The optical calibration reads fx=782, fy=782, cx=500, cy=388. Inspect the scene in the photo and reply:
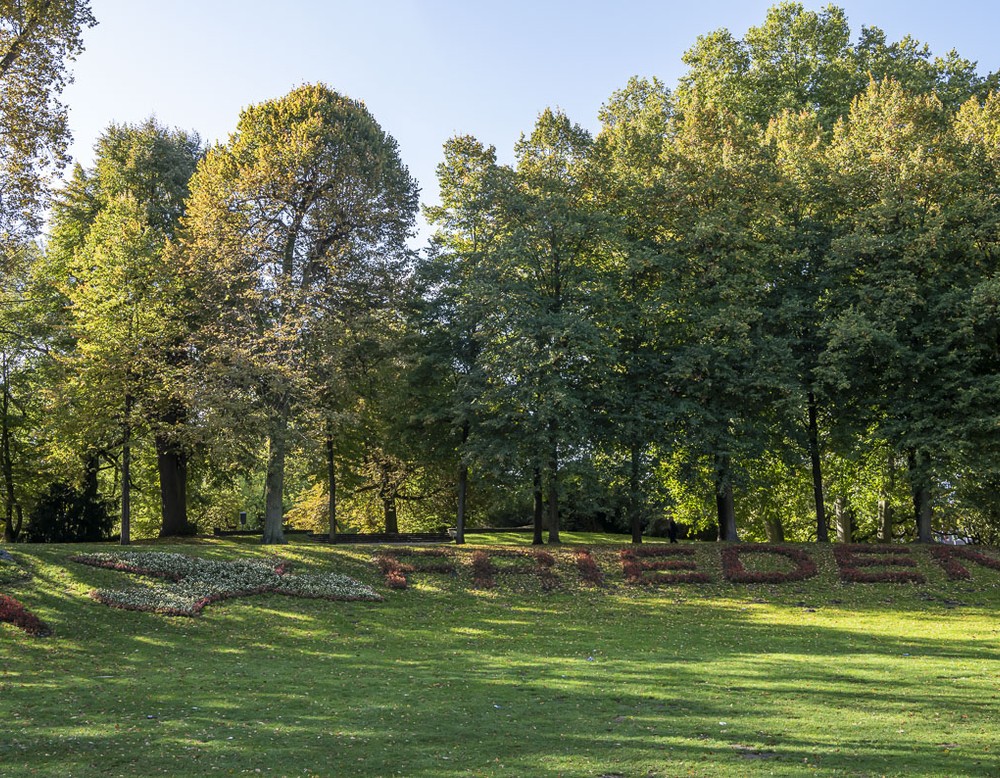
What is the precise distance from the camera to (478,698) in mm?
13562

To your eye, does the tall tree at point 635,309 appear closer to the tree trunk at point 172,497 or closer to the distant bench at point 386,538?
the distant bench at point 386,538

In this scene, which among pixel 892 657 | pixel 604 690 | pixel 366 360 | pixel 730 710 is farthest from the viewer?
pixel 366 360

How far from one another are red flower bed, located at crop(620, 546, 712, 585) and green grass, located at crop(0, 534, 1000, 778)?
1.02 metres

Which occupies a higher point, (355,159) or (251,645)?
(355,159)

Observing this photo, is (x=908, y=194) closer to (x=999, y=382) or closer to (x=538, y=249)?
(x=999, y=382)

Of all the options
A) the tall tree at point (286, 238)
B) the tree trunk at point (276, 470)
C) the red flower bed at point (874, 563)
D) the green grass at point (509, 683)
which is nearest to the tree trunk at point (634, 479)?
the green grass at point (509, 683)

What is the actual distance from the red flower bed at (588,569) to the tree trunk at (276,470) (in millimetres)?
11897

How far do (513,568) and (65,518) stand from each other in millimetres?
22113

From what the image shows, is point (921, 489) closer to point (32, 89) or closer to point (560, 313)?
point (560, 313)

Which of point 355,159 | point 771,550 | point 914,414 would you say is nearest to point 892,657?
point 771,550

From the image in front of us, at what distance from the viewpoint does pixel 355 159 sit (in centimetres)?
3156

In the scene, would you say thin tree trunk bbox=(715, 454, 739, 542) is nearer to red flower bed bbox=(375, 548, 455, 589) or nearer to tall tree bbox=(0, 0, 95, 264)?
red flower bed bbox=(375, 548, 455, 589)

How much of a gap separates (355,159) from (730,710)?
84.5ft

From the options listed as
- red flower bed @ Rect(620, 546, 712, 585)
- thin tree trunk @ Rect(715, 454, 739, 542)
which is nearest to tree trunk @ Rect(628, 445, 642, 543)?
red flower bed @ Rect(620, 546, 712, 585)
